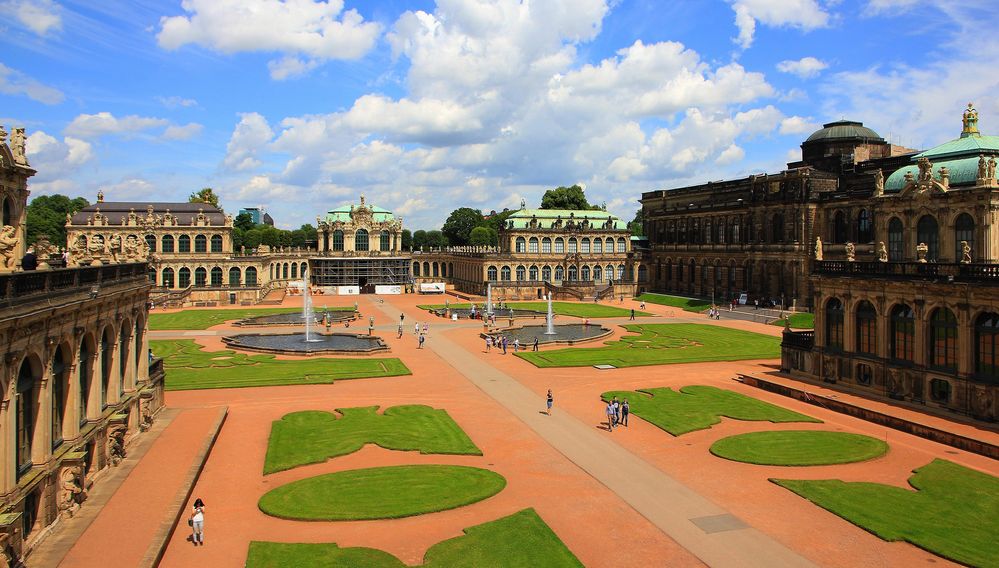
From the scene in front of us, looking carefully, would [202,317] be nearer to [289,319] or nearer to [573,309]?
[289,319]

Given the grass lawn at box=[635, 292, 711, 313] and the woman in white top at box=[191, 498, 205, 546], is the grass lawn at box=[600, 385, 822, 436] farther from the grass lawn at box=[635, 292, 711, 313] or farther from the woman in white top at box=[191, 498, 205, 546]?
the grass lawn at box=[635, 292, 711, 313]

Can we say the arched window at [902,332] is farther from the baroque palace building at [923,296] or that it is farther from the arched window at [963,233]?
the arched window at [963,233]

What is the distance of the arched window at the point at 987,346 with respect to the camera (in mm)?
38531

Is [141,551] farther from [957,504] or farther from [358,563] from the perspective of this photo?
[957,504]

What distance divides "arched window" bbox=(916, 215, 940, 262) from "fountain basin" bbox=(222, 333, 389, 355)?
44495 millimetres

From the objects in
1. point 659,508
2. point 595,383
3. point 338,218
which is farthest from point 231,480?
point 338,218

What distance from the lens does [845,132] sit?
10788cm

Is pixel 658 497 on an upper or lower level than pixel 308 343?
lower

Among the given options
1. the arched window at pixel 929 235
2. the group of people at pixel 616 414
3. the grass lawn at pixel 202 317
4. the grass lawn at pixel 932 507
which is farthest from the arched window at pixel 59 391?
the grass lawn at pixel 202 317

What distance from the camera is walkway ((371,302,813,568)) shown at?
938 inches

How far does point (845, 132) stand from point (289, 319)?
8573 centimetres

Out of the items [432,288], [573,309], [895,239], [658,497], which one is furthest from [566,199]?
[658,497]

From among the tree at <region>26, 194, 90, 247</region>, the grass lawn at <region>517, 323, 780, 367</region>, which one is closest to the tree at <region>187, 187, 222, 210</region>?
the tree at <region>26, 194, 90, 247</region>

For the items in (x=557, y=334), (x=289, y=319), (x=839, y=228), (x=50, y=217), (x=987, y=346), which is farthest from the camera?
(x=50, y=217)
